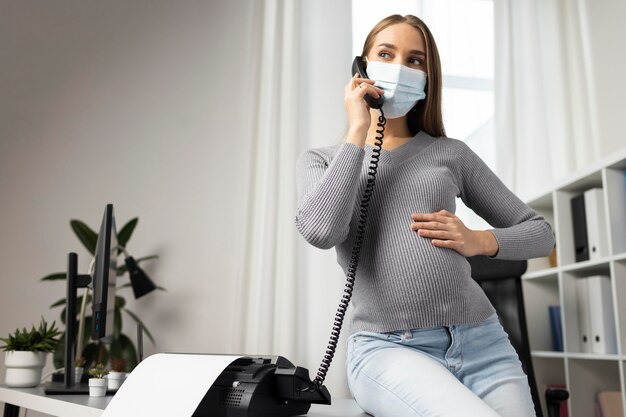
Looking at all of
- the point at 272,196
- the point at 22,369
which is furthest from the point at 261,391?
the point at 272,196

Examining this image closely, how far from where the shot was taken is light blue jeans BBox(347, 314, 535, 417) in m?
0.98

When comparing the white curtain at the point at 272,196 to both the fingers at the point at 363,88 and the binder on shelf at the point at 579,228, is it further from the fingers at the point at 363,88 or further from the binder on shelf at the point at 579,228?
the fingers at the point at 363,88

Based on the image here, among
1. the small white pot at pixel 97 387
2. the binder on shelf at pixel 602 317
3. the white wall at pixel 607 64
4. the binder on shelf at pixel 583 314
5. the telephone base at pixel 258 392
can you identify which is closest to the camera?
the telephone base at pixel 258 392

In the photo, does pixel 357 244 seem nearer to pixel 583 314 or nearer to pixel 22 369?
pixel 22 369

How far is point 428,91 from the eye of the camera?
1.39 metres

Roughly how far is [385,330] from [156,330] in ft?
6.30

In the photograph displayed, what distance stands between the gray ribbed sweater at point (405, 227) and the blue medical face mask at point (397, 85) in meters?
0.09

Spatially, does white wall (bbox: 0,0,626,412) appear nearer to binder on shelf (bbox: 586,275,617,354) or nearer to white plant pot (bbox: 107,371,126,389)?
binder on shelf (bbox: 586,275,617,354)

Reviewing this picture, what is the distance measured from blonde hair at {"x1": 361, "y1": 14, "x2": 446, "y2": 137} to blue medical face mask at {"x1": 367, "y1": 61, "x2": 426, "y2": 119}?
5 centimetres

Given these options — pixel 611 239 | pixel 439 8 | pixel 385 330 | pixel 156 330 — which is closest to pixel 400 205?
pixel 385 330

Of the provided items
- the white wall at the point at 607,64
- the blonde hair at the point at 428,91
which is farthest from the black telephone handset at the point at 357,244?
the white wall at the point at 607,64

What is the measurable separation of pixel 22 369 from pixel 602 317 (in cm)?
214

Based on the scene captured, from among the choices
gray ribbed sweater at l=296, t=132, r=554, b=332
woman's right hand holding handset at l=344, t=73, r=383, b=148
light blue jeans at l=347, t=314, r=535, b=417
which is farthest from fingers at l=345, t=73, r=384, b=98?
light blue jeans at l=347, t=314, r=535, b=417

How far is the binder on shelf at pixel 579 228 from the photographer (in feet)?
8.55
